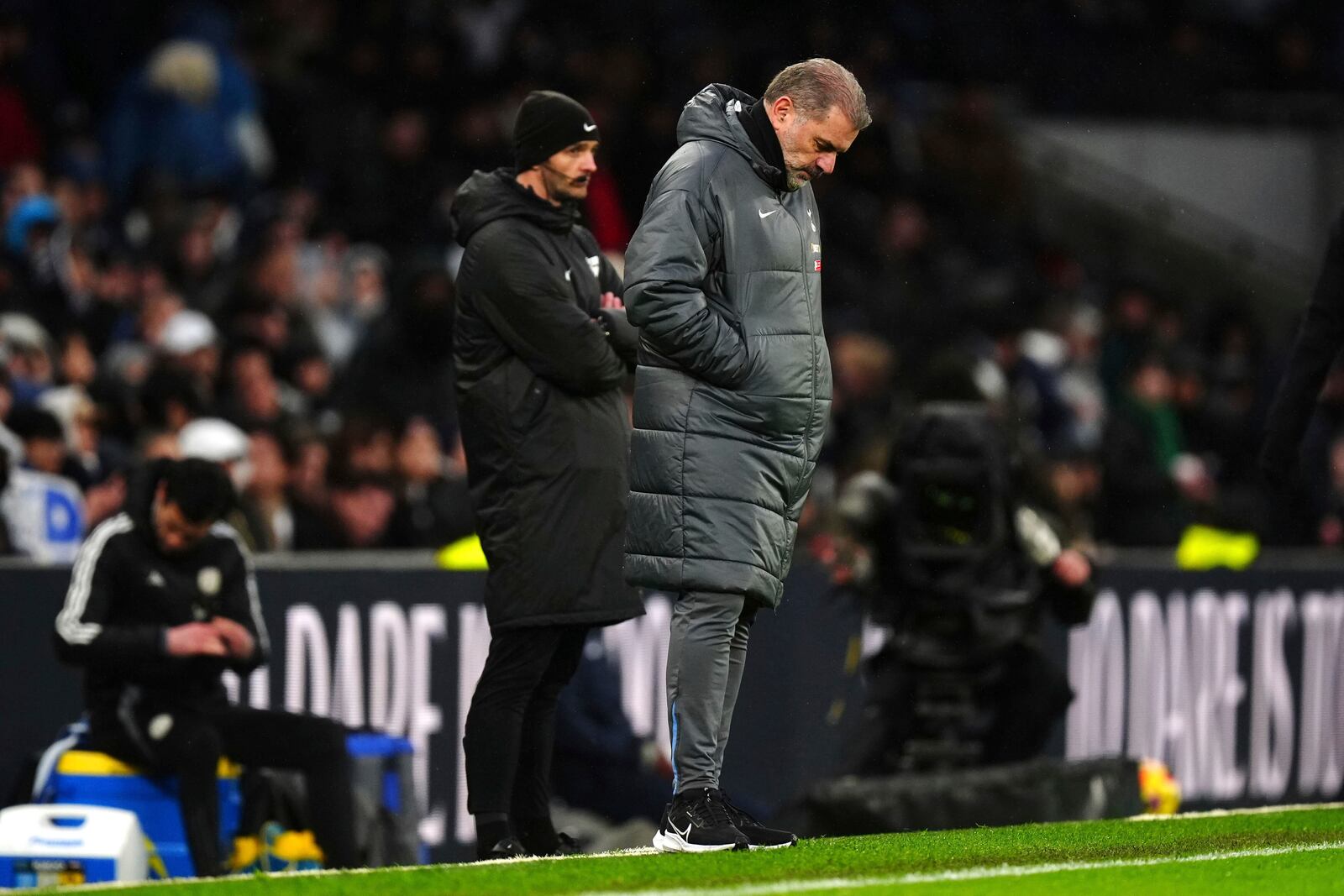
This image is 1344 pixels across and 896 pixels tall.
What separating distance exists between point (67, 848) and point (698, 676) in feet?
7.80

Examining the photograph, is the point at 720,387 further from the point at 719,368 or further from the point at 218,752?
the point at 218,752

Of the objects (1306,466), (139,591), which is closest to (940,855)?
(139,591)

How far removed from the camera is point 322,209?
539 inches

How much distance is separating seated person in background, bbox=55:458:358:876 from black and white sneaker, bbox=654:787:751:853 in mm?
2268

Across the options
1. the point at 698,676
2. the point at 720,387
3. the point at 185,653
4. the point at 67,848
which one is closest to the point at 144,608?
the point at 185,653

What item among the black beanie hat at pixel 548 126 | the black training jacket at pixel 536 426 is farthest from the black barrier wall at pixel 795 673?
the black beanie hat at pixel 548 126

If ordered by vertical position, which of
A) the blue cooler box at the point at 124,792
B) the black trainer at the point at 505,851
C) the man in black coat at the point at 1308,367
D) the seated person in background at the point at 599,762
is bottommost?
the seated person in background at the point at 599,762

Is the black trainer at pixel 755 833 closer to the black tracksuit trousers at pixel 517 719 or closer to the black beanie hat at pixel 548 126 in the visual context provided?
the black tracksuit trousers at pixel 517 719

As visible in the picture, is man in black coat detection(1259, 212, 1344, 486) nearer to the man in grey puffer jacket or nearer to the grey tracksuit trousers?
the man in grey puffer jacket

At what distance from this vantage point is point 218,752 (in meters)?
7.72

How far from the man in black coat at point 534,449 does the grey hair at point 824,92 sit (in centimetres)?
75

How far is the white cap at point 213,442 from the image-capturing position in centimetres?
970

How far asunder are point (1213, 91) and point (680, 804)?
584 inches

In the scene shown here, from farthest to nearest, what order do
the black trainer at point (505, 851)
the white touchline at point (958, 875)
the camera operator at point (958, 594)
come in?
the camera operator at point (958, 594) < the black trainer at point (505, 851) < the white touchline at point (958, 875)
